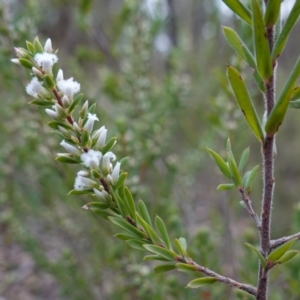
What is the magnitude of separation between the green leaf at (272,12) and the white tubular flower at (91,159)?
23 cm

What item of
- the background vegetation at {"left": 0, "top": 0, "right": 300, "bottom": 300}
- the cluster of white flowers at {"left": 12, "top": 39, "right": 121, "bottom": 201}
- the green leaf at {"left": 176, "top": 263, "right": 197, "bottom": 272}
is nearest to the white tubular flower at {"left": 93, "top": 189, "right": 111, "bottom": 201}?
the cluster of white flowers at {"left": 12, "top": 39, "right": 121, "bottom": 201}

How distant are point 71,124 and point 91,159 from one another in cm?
5

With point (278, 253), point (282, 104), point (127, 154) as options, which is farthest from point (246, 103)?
point (127, 154)

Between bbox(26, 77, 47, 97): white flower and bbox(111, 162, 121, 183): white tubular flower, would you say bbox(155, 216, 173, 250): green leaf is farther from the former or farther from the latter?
bbox(26, 77, 47, 97): white flower

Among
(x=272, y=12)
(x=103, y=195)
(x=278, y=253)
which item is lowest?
(x=278, y=253)

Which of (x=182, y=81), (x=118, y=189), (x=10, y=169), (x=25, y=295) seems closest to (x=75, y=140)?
(x=118, y=189)

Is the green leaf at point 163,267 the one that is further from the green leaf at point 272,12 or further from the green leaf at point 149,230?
the green leaf at point 272,12

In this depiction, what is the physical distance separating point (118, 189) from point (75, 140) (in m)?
0.08

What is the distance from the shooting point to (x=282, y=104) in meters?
0.36

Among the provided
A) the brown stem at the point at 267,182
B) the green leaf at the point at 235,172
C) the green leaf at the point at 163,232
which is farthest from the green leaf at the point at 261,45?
the green leaf at the point at 163,232

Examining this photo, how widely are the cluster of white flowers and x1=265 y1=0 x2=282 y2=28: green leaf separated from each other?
210 mm

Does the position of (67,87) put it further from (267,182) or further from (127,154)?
(127,154)

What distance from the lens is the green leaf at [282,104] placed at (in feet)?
1.14

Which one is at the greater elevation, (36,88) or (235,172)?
(36,88)
